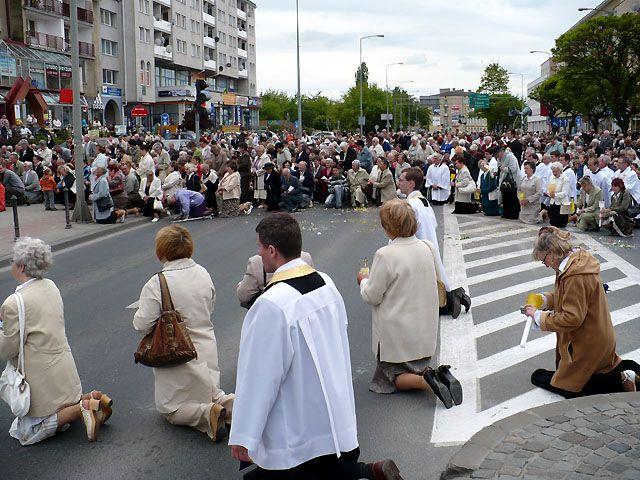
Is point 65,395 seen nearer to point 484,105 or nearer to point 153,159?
point 153,159

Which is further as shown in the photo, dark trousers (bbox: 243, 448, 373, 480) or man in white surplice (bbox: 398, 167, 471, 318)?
man in white surplice (bbox: 398, 167, 471, 318)

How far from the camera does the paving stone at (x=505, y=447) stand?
16.8 feet

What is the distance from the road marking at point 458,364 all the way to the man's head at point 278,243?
2568 millimetres

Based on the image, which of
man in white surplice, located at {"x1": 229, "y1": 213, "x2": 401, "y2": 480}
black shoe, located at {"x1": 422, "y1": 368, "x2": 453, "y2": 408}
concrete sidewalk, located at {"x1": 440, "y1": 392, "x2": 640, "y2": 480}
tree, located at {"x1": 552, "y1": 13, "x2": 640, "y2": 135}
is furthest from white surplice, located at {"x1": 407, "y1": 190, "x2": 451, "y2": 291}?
tree, located at {"x1": 552, "y1": 13, "x2": 640, "y2": 135}

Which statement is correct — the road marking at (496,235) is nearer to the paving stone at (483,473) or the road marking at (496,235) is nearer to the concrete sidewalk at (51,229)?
the concrete sidewalk at (51,229)

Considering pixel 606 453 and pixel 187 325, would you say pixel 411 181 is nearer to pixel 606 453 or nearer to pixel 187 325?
pixel 187 325

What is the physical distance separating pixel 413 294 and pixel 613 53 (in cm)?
4331

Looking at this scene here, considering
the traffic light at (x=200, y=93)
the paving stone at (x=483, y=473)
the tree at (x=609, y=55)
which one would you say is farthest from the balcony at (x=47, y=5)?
the paving stone at (x=483, y=473)

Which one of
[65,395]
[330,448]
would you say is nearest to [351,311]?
[65,395]

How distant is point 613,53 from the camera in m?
44.8

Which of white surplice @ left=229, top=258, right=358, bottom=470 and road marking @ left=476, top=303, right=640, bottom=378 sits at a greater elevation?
white surplice @ left=229, top=258, right=358, bottom=470

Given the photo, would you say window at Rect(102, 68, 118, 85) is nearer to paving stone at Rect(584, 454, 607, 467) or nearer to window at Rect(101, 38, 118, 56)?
window at Rect(101, 38, 118, 56)

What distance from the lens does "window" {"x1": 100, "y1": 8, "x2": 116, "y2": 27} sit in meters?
68.8

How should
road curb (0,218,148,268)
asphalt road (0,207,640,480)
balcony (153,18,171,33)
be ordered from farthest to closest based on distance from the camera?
balcony (153,18,171,33) → road curb (0,218,148,268) → asphalt road (0,207,640,480)
